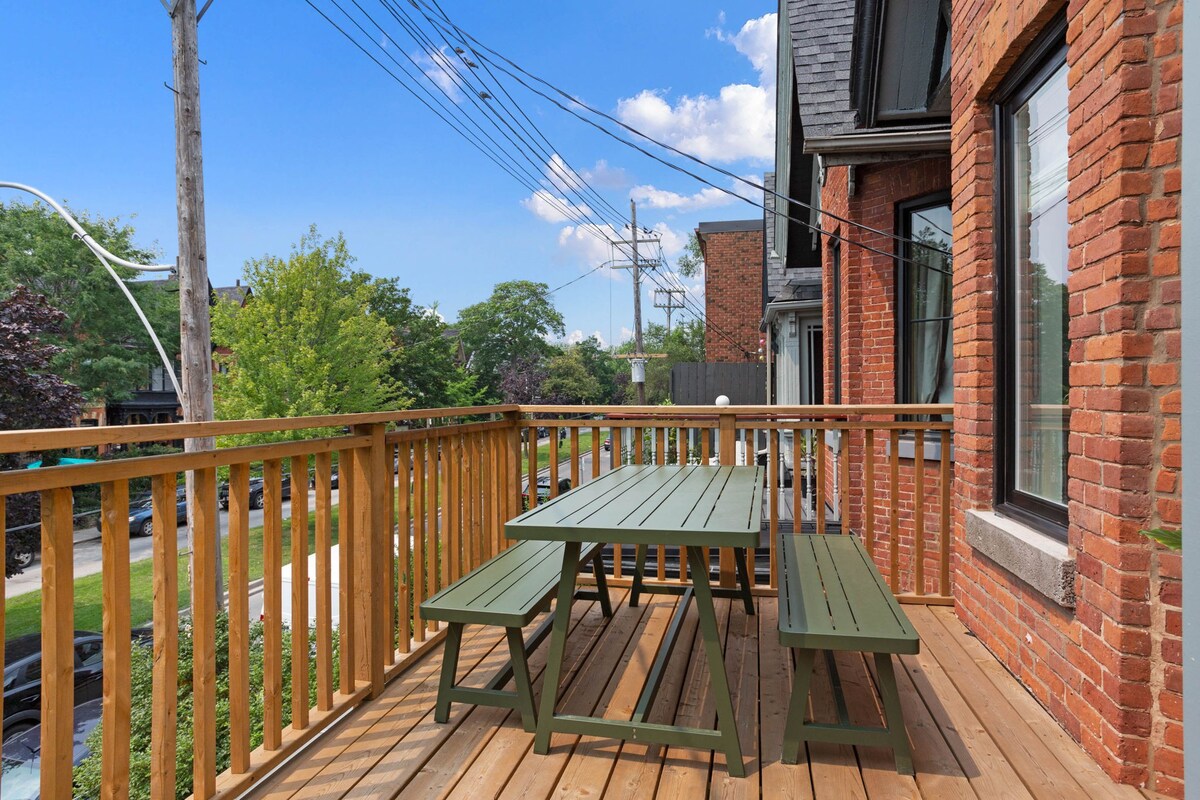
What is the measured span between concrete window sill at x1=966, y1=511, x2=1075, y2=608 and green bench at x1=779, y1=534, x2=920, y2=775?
52cm

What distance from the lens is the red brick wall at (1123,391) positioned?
1.87 m

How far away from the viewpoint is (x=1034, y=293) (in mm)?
2725

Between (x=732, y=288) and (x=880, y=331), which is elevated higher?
(x=732, y=288)

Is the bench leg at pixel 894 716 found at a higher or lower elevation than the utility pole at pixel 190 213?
lower

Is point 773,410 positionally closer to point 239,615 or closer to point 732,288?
point 239,615

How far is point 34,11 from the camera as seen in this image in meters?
32.4

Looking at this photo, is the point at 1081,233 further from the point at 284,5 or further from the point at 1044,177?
the point at 284,5

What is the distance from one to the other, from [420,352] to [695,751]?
3507 centimetres

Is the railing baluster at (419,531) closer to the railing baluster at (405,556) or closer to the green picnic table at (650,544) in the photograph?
the railing baluster at (405,556)

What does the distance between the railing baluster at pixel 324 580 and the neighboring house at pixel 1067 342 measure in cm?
238

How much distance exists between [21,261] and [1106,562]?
111 ft

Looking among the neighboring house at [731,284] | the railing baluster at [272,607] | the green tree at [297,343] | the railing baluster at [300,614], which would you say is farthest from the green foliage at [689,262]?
the railing baluster at [272,607]

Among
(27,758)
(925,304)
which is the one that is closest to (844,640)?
(925,304)

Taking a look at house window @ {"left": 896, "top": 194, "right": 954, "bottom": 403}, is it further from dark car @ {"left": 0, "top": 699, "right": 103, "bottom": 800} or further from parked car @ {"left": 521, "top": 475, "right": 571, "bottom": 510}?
Result: dark car @ {"left": 0, "top": 699, "right": 103, "bottom": 800}
